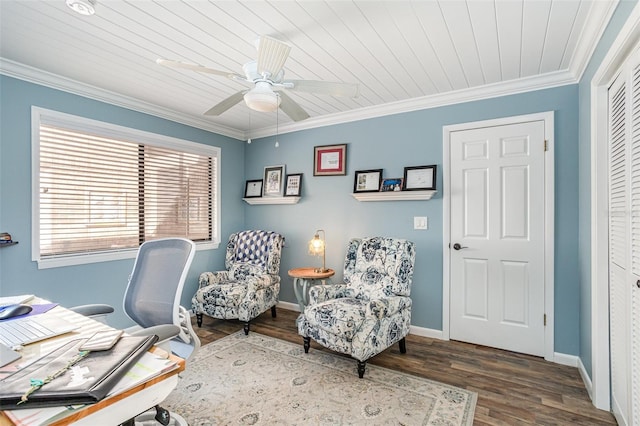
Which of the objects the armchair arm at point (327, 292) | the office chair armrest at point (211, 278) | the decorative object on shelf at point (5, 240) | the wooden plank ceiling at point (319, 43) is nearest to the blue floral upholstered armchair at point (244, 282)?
the office chair armrest at point (211, 278)

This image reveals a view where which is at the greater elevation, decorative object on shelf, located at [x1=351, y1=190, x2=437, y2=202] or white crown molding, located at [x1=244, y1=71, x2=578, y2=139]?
white crown molding, located at [x1=244, y1=71, x2=578, y2=139]

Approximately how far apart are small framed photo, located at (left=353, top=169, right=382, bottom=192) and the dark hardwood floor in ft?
5.29

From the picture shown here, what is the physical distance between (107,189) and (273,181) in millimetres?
1873

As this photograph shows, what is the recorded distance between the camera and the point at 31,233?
2627 millimetres

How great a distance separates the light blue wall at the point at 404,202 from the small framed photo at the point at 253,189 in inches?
3.9

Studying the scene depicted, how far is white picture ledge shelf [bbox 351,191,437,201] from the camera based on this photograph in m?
3.17

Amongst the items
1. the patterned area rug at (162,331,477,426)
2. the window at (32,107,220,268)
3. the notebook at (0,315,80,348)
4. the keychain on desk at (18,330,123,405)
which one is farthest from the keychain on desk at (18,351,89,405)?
the window at (32,107,220,268)

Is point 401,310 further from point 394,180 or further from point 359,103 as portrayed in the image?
point 359,103

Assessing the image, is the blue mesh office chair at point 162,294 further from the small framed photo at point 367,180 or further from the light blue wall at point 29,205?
the small framed photo at point 367,180

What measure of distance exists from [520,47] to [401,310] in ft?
7.09

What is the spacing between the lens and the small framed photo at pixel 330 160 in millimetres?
3759

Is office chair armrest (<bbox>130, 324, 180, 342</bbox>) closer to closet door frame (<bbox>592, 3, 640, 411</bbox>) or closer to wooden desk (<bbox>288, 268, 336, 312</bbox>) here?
wooden desk (<bbox>288, 268, 336, 312</bbox>)

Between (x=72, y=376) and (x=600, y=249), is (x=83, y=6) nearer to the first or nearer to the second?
(x=72, y=376)

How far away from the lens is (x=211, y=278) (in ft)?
11.9
